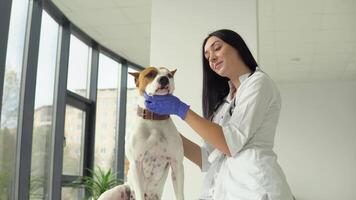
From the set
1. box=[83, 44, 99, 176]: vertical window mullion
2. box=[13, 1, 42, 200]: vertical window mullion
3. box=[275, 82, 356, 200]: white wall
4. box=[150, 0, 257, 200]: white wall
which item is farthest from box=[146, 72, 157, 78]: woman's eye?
box=[275, 82, 356, 200]: white wall

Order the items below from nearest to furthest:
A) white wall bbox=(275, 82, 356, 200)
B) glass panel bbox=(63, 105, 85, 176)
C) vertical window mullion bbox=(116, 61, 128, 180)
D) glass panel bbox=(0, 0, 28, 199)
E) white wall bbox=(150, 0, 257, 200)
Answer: white wall bbox=(150, 0, 257, 200) → glass panel bbox=(0, 0, 28, 199) → glass panel bbox=(63, 105, 85, 176) → vertical window mullion bbox=(116, 61, 128, 180) → white wall bbox=(275, 82, 356, 200)

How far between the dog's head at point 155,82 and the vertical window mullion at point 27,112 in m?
2.69

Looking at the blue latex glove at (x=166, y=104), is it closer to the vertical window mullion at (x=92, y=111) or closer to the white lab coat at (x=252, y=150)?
the white lab coat at (x=252, y=150)

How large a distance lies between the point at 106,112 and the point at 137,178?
4746mm

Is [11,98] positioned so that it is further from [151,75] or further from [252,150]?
[252,150]

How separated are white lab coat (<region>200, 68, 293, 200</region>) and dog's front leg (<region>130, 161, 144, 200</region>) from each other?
29 cm

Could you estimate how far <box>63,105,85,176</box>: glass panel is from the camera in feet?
16.8

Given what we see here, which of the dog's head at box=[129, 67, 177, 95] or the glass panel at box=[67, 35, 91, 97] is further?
the glass panel at box=[67, 35, 91, 97]

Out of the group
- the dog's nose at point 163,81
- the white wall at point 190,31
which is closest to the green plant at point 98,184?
the white wall at point 190,31

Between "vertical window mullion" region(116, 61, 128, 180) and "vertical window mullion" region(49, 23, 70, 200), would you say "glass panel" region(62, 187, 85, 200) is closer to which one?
"vertical window mullion" region(49, 23, 70, 200)

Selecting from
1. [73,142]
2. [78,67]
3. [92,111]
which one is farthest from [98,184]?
[78,67]

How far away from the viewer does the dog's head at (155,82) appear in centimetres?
158

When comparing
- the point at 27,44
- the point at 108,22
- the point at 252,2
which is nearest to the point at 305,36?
Answer: the point at 252,2

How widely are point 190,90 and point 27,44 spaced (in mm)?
1814
